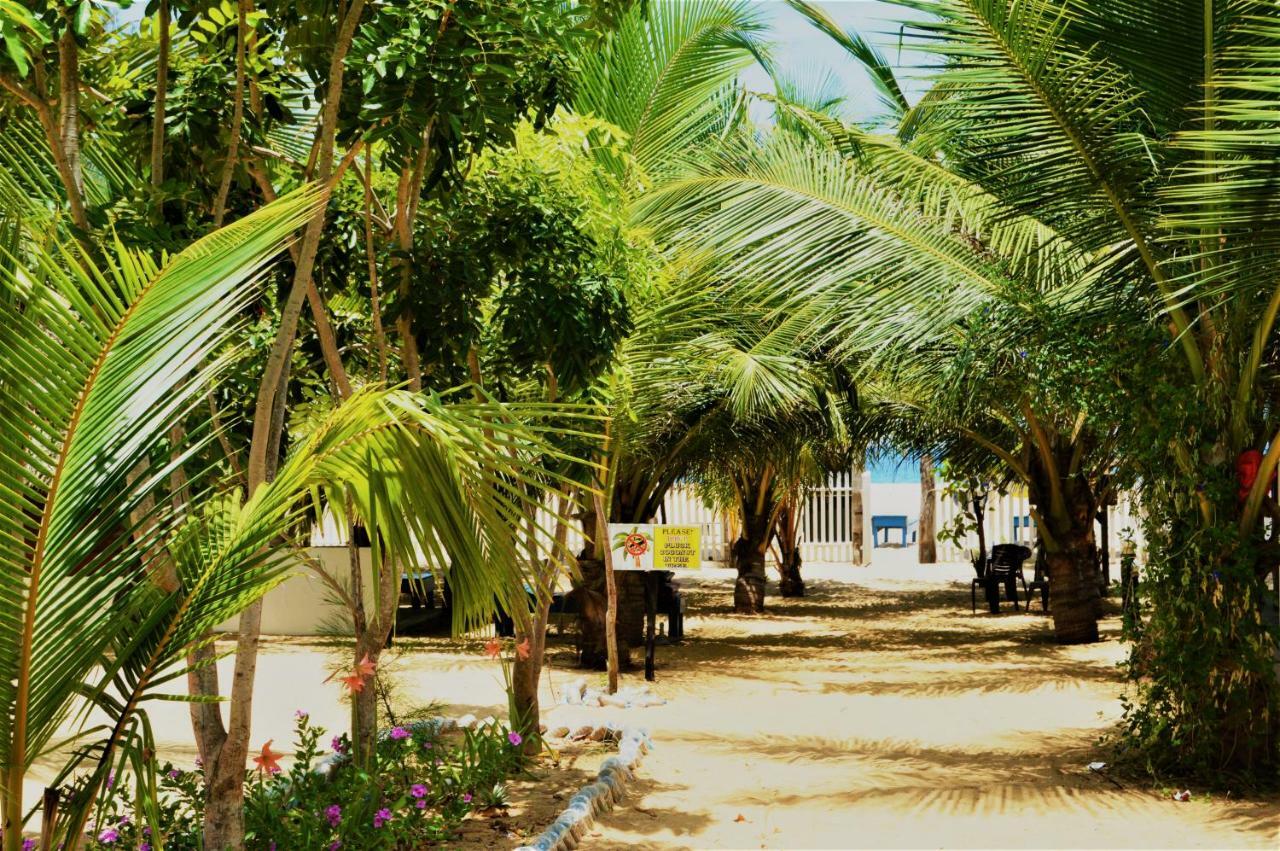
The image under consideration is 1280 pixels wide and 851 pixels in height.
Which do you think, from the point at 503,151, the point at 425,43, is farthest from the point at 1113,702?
the point at 425,43

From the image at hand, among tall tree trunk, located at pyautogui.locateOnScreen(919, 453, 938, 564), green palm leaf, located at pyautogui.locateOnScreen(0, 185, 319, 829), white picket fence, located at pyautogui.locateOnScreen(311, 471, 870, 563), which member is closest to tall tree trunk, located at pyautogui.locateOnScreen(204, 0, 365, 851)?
green palm leaf, located at pyautogui.locateOnScreen(0, 185, 319, 829)

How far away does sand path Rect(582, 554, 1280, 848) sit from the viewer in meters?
5.56

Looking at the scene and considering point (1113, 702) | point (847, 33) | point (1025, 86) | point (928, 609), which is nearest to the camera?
point (1025, 86)

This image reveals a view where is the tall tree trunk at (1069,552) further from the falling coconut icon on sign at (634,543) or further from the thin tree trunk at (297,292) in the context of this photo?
the thin tree trunk at (297,292)

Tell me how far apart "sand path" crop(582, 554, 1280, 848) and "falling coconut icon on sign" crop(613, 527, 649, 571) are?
1111mm

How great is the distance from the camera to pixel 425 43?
4027 millimetres

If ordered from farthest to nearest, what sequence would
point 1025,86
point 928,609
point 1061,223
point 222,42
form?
1. point 928,609
2. point 1061,223
3. point 1025,86
4. point 222,42

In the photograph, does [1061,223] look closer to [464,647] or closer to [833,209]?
[833,209]

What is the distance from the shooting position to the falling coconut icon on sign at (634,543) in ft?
32.6

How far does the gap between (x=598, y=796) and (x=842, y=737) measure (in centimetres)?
255

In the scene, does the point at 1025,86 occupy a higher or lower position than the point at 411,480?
higher

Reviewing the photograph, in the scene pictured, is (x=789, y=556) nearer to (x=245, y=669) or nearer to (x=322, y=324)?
(x=322, y=324)

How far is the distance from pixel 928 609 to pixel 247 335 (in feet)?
42.9

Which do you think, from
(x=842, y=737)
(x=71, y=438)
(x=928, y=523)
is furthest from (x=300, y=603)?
(x=928, y=523)
